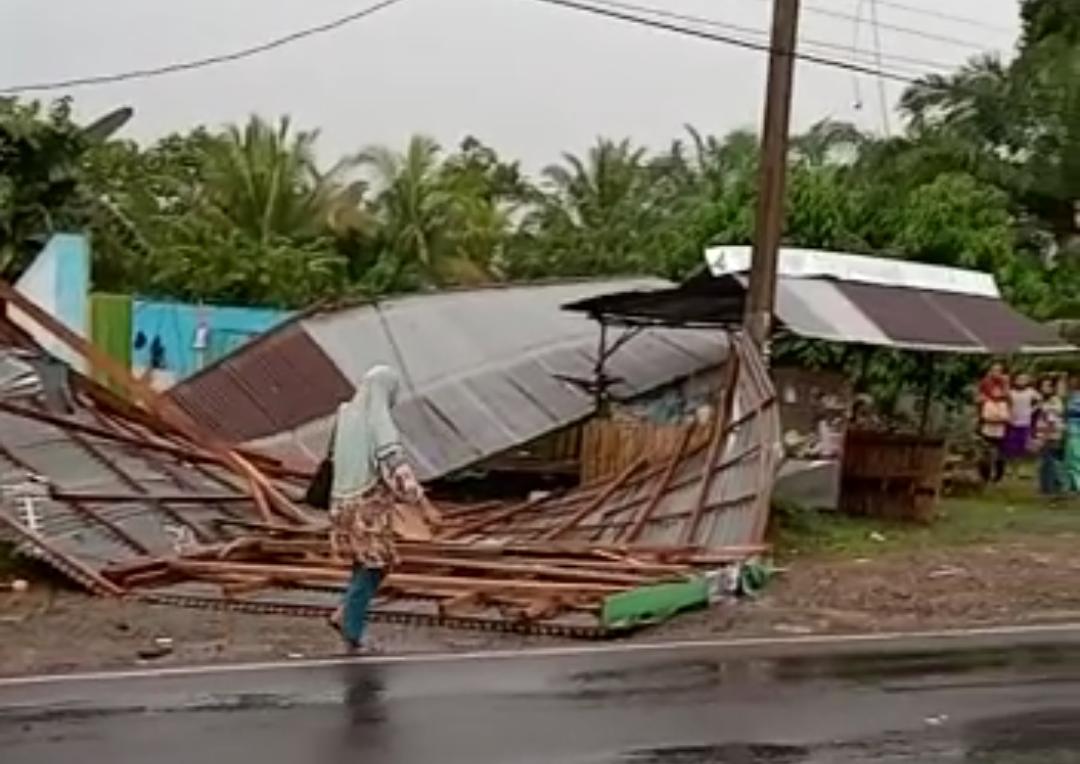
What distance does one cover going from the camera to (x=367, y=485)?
13406 millimetres

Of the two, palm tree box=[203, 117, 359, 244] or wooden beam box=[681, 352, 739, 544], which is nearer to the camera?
wooden beam box=[681, 352, 739, 544]

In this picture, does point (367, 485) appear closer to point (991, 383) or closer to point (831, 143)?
point (991, 383)

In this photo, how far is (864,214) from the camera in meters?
32.7

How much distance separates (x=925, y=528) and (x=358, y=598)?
11539 mm

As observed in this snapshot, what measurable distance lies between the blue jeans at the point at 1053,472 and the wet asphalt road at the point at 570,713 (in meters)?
14.4

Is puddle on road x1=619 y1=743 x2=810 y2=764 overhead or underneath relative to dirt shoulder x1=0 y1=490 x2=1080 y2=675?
overhead

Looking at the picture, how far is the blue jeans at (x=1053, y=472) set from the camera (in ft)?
90.9

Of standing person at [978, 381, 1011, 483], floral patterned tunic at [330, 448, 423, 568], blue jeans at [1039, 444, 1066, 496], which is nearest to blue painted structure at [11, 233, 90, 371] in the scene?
standing person at [978, 381, 1011, 483]

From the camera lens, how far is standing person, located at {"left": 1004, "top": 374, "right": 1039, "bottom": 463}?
94.4 feet

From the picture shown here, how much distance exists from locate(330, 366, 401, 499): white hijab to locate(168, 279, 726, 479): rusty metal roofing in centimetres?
1131

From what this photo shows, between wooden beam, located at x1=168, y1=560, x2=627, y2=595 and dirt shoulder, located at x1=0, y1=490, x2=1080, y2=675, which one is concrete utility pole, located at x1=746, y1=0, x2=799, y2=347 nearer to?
dirt shoulder, located at x1=0, y1=490, x2=1080, y2=675

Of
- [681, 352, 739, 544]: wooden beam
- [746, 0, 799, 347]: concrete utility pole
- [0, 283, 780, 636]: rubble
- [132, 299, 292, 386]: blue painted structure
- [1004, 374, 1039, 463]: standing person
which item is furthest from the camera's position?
[132, 299, 292, 386]: blue painted structure

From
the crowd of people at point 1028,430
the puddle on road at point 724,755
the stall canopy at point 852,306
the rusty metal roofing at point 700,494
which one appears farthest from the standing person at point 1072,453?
the puddle on road at point 724,755

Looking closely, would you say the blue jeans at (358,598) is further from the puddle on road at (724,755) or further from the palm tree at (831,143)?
the palm tree at (831,143)
